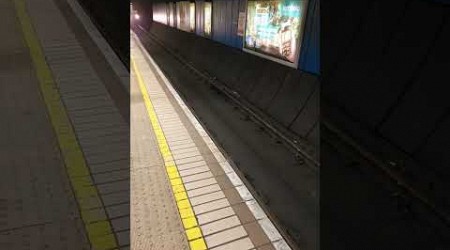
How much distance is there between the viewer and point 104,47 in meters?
10.4

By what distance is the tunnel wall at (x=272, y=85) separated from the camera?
762 cm

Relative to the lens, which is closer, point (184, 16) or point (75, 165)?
point (75, 165)

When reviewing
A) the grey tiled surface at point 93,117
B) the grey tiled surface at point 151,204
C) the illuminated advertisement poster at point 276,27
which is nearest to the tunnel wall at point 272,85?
the illuminated advertisement poster at point 276,27

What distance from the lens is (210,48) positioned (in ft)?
51.8

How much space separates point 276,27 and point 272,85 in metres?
1.53

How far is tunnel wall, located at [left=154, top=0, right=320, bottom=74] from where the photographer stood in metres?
7.51

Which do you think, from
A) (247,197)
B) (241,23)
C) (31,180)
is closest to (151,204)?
(247,197)

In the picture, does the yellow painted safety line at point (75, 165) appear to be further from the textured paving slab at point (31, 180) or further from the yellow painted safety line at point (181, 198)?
the yellow painted safety line at point (181, 198)

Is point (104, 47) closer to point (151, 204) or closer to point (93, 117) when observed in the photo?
point (93, 117)
